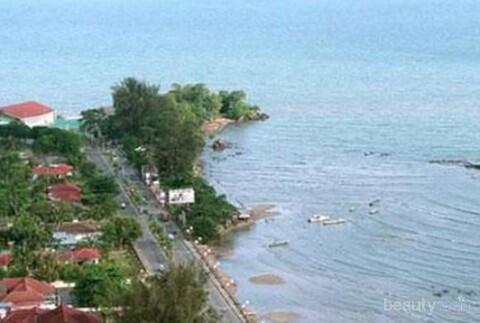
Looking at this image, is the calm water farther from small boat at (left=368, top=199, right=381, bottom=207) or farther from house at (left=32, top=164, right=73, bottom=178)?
house at (left=32, top=164, right=73, bottom=178)

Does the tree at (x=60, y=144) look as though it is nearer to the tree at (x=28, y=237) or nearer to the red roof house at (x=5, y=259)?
the tree at (x=28, y=237)

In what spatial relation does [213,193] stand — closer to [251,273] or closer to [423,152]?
[251,273]

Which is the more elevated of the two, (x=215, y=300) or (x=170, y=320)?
(x=170, y=320)

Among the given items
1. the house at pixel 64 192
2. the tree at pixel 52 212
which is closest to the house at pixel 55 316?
the tree at pixel 52 212

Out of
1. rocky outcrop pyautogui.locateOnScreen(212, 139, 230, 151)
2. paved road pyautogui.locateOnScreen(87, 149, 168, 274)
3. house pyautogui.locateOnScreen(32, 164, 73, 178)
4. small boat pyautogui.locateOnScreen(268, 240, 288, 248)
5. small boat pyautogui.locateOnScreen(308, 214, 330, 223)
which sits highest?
house pyautogui.locateOnScreen(32, 164, 73, 178)

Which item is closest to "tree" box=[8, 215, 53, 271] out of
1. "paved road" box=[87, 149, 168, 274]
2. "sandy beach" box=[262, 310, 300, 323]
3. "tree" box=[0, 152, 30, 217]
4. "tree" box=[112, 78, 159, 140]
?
"tree" box=[0, 152, 30, 217]

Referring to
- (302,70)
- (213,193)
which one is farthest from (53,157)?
(302,70)
